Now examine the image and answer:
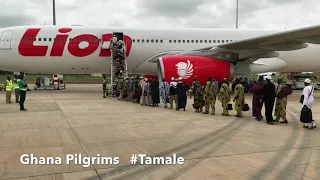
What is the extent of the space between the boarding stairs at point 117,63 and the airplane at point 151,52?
0.46m

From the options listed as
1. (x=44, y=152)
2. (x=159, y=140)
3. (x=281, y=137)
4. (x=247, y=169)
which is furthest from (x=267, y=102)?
(x=44, y=152)

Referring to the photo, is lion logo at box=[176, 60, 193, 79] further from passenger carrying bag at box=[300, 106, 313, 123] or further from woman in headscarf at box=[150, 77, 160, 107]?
passenger carrying bag at box=[300, 106, 313, 123]

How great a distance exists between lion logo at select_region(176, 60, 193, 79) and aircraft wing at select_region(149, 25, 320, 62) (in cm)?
191

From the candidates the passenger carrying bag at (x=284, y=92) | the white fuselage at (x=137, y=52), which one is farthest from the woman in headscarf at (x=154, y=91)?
the white fuselage at (x=137, y=52)

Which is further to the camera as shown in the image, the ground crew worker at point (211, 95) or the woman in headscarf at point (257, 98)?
the ground crew worker at point (211, 95)

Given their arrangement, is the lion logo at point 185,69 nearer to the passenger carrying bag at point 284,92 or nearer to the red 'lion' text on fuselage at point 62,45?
the red 'lion' text on fuselage at point 62,45

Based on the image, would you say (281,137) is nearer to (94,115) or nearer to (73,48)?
(94,115)

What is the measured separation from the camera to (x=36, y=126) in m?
7.16

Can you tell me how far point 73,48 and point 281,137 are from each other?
12.5 meters

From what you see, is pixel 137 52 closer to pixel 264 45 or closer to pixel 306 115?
pixel 264 45

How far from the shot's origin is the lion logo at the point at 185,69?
13.9 metres

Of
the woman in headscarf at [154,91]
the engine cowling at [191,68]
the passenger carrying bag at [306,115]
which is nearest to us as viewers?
the passenger carrying bag at [306,115]

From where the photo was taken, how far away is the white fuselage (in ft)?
53.6

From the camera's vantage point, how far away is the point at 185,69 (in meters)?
14.0
